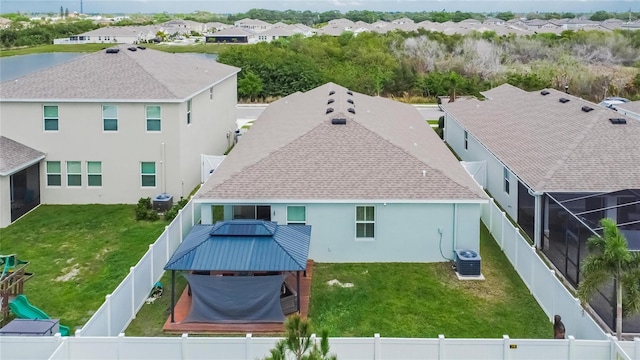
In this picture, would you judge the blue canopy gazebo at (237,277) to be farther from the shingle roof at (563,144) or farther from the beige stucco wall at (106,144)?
the beige stucco wall at (106,144)

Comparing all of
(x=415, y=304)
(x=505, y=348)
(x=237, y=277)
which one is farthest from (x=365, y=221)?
(x=505, y=348)

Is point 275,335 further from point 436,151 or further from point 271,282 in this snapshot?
point 436,151

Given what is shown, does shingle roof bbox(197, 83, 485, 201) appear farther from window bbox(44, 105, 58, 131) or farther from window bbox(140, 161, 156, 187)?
window bbox(44, 105, 58, 131)

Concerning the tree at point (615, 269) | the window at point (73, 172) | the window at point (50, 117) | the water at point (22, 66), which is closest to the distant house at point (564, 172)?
the tree at point (615, 269)

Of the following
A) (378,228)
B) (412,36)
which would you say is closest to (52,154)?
(378,228)

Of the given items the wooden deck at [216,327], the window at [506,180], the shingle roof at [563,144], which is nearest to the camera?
the wooden deck at [216,327]

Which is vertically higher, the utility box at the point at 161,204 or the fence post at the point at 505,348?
the utility box at the point at 161,204

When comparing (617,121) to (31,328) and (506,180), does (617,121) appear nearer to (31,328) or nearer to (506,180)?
(506,180)

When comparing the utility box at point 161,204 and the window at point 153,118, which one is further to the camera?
the window at point 153,118
